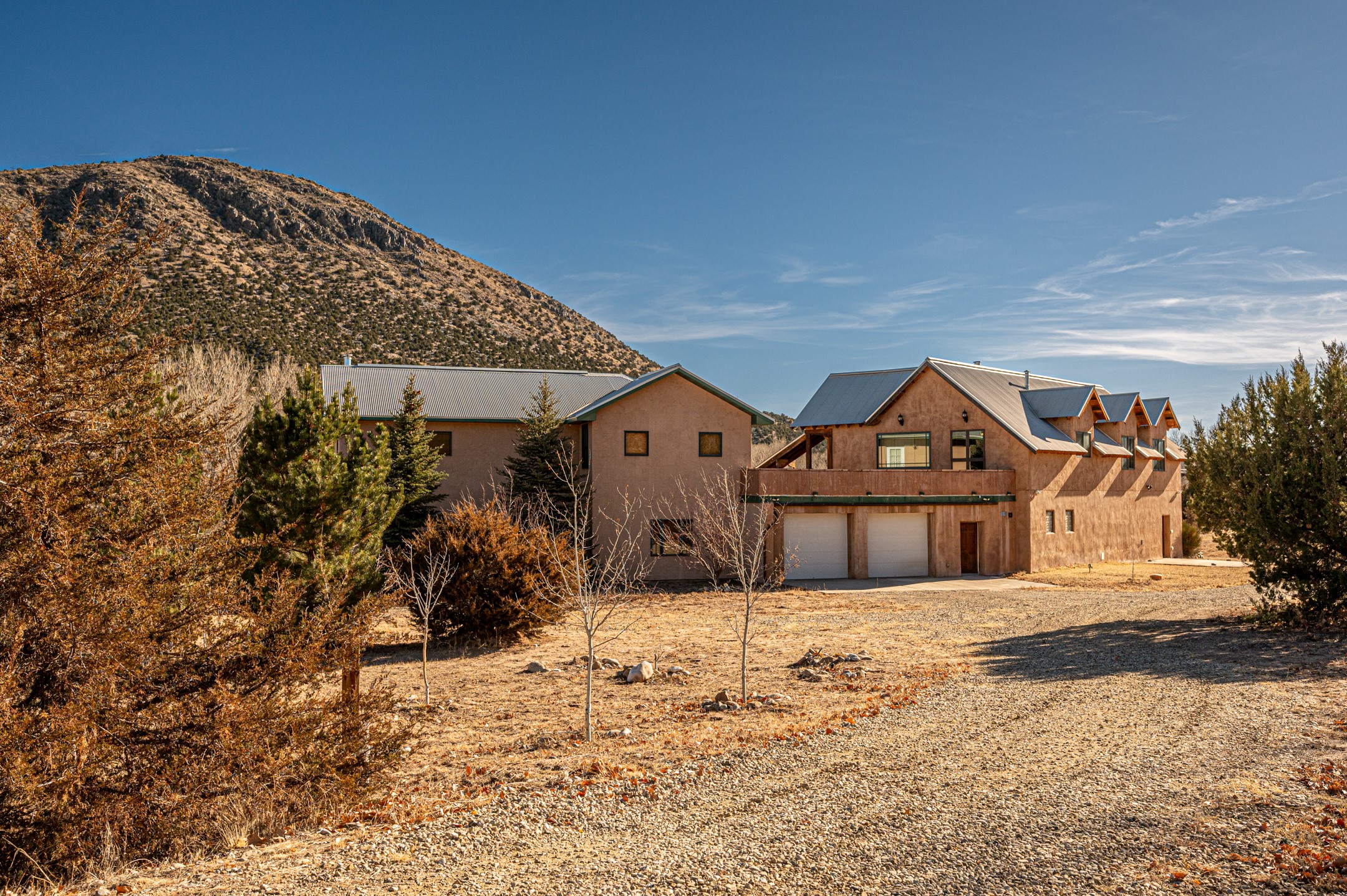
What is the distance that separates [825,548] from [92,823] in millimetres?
26486

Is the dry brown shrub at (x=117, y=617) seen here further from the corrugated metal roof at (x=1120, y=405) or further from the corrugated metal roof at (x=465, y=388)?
the corrugated metal roof at (x=1120, y=405)

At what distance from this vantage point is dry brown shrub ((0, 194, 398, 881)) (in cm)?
662

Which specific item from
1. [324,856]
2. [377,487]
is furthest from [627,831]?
[377,487]

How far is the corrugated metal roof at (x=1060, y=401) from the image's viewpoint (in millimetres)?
35188

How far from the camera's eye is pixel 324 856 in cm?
705

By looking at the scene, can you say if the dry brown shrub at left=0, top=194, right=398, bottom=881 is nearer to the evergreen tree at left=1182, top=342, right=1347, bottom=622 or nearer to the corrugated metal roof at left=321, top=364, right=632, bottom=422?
the evergreen tree at left=1182, top=342, right=1347, bottom=622

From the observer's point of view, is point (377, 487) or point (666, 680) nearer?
point (666, 680)

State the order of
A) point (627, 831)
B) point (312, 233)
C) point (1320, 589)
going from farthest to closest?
point (312, 233), point (1320, 589), point (627, 831)

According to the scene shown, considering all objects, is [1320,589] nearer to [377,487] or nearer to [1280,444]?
[1280,444]

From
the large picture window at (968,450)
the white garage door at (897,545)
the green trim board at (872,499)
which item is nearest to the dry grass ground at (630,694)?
the green trim board at (872,499)

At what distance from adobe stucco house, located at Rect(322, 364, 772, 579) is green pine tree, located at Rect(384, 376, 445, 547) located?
0.94m

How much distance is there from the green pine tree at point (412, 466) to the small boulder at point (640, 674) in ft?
48.2

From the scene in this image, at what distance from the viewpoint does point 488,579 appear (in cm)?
1909

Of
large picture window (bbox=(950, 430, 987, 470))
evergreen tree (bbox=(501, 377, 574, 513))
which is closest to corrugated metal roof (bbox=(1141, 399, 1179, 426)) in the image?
large picture window (bbox=(950, 430, 987, 470))
